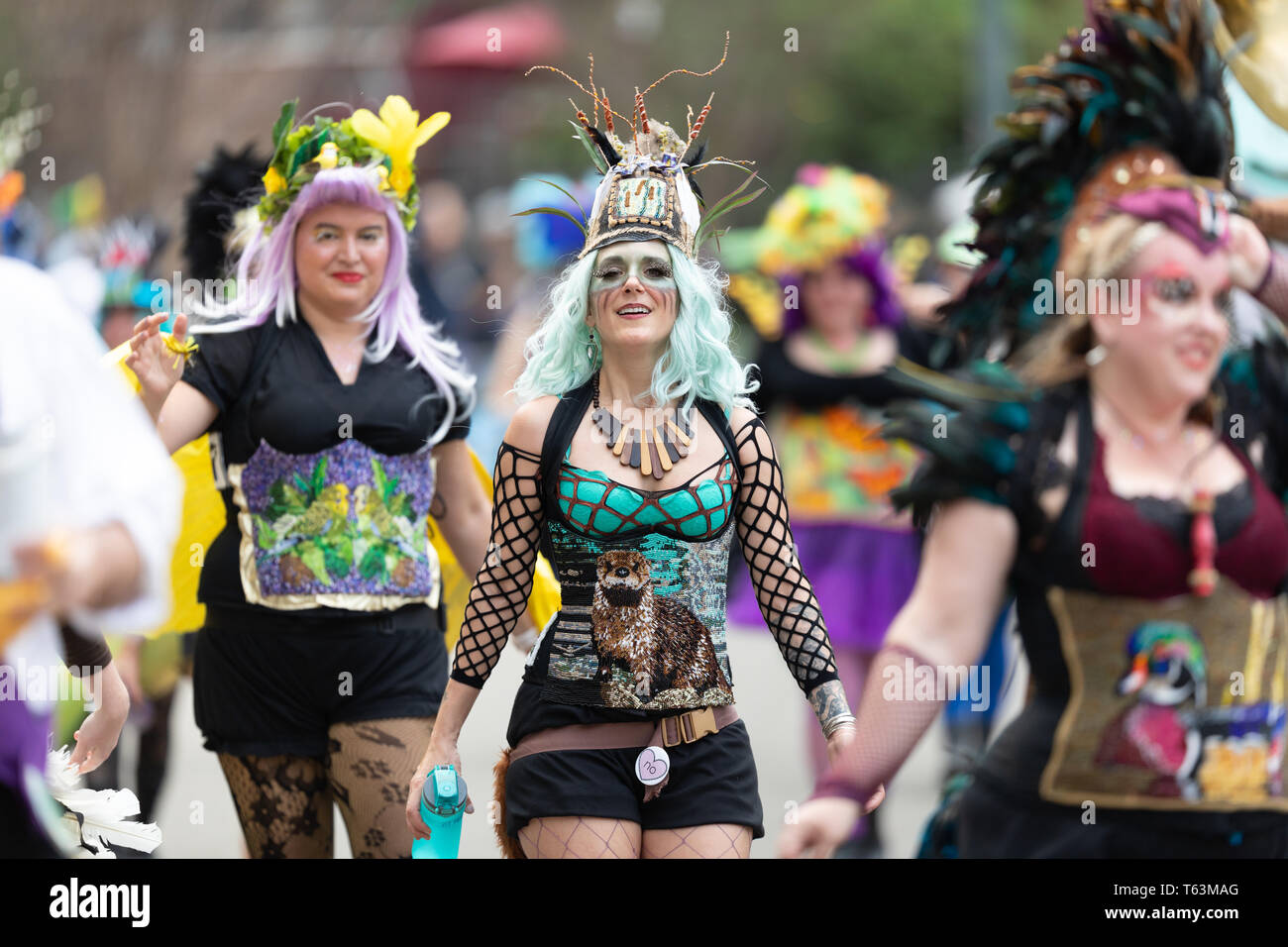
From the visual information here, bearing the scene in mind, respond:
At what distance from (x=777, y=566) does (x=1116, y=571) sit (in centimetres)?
101

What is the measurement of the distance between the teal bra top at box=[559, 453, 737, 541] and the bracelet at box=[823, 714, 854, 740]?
49 centimetres

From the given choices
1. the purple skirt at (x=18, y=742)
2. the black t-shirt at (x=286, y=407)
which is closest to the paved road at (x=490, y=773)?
the black t-shirt at (x=286, y=407)

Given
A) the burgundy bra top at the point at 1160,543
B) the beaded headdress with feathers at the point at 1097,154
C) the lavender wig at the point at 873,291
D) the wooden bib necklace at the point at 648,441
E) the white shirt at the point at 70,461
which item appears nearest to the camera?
the white shirt at the point at 70,461

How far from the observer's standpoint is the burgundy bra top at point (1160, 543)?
3.44 m

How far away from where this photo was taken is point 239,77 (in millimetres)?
21047

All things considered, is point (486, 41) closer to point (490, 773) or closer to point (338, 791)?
point (490, 773)

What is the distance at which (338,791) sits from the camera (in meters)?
4.90

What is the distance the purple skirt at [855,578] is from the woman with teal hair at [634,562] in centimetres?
334

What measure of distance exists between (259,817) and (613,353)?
1657mm

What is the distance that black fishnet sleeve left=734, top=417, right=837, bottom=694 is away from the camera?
14.0ft

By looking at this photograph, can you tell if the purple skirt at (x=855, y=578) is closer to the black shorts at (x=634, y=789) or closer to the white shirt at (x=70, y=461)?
the black shorts at (x=634, y=789)

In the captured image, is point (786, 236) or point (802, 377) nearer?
point (802, 377)
